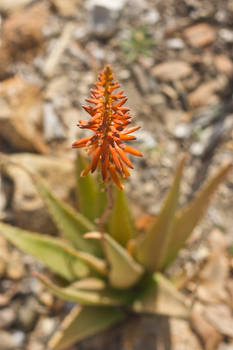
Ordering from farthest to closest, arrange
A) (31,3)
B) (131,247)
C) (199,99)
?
(31,3)
(199,99)
(131,247)

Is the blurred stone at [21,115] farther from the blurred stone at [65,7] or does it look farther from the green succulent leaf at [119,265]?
the green succulent leaf at [119,265]

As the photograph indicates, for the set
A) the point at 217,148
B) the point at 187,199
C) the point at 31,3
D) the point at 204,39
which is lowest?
the point at 187,199

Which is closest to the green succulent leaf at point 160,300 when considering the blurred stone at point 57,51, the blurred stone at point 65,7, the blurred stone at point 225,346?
the blurred stone at point 225,346

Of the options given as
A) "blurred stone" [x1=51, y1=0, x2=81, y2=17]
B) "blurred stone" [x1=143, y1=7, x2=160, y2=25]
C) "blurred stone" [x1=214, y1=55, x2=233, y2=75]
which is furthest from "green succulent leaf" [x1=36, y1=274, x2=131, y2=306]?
"blurred stone" [x1=51, y1=0, x2=81, y2=17]

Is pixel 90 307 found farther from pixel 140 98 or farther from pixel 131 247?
pixel 140 98

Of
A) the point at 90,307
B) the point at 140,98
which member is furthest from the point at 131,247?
the point at 140,98

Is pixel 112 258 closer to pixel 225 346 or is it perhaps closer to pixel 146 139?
pixel 225 346

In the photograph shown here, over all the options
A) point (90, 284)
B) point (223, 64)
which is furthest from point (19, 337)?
point (223, 64)
